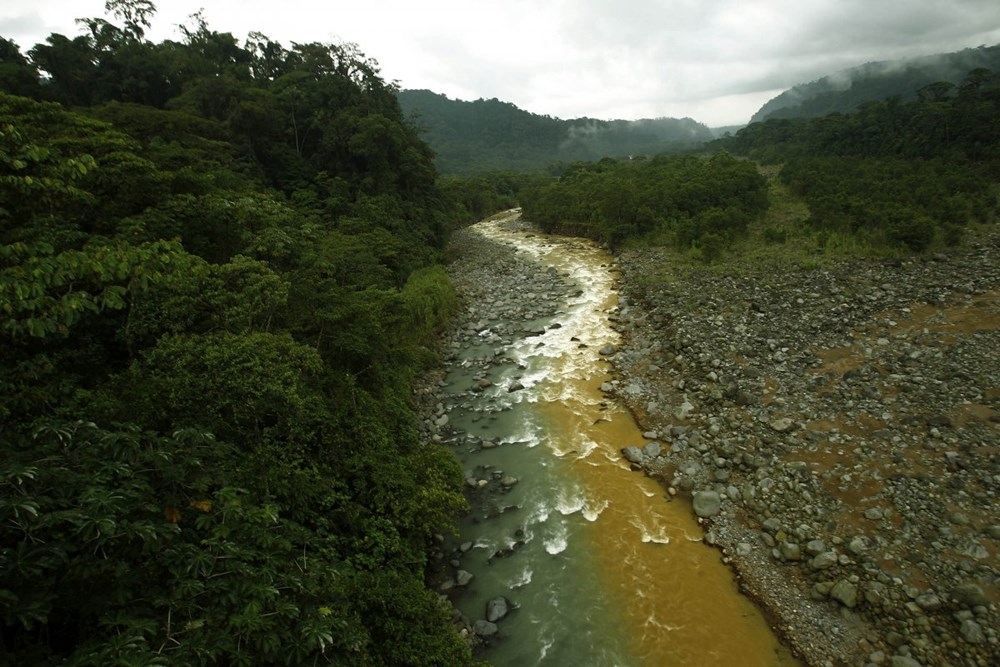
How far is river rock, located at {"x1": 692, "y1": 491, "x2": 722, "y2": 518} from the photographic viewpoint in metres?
10.3

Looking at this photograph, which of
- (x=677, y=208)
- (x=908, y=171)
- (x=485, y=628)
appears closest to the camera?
(x=485, y=628)

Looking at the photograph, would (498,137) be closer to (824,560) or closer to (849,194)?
(849,194)

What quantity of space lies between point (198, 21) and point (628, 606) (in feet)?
212

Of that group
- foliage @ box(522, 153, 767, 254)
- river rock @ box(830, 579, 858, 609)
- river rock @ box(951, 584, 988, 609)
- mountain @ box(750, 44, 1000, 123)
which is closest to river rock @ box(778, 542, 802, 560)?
river rock @ box(830, 579, 858, 609)

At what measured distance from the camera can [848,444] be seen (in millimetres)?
10930

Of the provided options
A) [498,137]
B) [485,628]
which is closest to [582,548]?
[485,628]

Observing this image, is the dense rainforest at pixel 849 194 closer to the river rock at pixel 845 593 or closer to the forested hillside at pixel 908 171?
the forested hillside at pixel 908 171

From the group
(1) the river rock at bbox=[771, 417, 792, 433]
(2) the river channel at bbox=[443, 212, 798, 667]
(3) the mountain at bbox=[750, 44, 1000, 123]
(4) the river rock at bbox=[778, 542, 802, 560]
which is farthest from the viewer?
(3) the mountain at bbox=[750, 44, 1000, 123]

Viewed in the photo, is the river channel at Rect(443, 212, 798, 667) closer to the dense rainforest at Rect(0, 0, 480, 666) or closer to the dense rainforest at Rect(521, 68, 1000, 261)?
the dense rainforest at Rect(0, 0, 480, 666)

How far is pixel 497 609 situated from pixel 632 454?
5.58 m

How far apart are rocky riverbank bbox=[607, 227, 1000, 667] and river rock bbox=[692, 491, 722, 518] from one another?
3cm

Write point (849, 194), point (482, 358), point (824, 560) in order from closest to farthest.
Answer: point (824, 560) < point (482, 358) < point (849, 194)

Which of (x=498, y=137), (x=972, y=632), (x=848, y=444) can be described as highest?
(x=498, y=137)

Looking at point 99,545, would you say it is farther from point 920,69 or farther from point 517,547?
point 920,69
